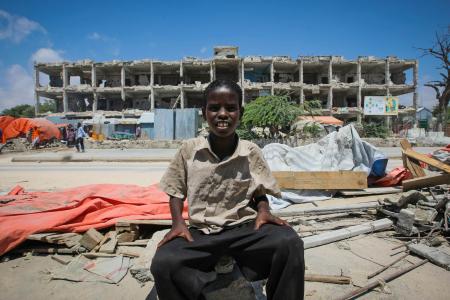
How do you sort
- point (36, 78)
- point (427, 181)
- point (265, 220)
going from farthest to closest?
point (36, 78) → point (427, 181) → point (265, 220)

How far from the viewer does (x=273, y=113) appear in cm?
1791

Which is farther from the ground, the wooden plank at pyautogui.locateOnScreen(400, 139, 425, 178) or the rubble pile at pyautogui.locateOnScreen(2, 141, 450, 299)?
the wooden plank at pyautogui.locateOnScreen(400, 139, 425, 178)

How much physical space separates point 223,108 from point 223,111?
0.02 meters

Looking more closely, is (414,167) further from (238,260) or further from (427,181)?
(238,260)

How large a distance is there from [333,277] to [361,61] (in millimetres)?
38248

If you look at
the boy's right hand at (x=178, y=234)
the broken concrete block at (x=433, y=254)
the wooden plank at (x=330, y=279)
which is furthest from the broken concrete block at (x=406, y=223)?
the boy's right hand at (x=178, y=234)

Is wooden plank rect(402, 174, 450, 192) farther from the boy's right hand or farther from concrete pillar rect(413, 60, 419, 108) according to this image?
concrete pillar rect(413, 60, 419, 108)

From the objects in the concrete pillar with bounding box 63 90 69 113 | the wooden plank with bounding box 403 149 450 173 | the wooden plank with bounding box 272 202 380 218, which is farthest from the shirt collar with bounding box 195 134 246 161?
the concrete pillar with bounding box 63 90 69 113

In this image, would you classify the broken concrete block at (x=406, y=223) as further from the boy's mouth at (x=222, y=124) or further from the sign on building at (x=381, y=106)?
the sign on building at (x=381, y=106)

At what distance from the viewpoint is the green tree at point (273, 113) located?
17875 millimetres

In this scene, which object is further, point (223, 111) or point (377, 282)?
point (377, 282)

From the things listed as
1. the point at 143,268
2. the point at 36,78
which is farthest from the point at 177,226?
the point at 36,78

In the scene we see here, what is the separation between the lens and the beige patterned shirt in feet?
5.78

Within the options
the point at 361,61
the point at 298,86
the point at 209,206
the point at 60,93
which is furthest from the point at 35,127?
the point at 361,61
